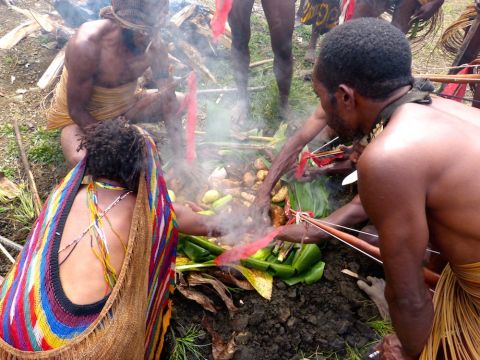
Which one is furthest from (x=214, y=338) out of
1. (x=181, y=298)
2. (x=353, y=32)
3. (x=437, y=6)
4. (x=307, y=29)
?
(x=307, y=29)

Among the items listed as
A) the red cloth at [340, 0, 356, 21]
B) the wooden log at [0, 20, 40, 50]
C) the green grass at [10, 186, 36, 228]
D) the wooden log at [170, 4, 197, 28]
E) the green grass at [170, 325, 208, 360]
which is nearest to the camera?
the green grass at [170, 325, 208, 360]

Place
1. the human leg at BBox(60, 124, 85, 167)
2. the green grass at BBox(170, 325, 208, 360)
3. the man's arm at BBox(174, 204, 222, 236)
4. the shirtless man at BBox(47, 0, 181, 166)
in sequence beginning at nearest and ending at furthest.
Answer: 1. the man's arm at BBox(174, 204, 222, 236)
2. the green grass at BBox(170, 325, 208, 360)
3. the shirtless man at BBox(47, 0, 181, 166)
4. the human leg at BBox(60, 124, 85, 167)

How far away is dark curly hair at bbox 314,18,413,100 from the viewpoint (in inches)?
62.3

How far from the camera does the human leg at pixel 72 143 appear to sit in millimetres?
3629

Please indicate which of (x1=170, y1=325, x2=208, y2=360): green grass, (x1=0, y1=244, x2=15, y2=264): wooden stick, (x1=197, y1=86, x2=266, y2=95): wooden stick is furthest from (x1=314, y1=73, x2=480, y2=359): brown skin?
(x1=197, y1=86, x2=266, y2=95): wooden stick

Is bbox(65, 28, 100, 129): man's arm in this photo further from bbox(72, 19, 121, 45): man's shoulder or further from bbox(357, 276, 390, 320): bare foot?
bbox(357, 276, 390, 320): bare foot

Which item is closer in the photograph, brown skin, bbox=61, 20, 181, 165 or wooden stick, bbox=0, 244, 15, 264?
wooden stick, bbox=0, 244, 15, 264

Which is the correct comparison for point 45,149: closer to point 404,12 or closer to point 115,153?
point 115,153

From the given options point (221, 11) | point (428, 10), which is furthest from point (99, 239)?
point (428, 10)

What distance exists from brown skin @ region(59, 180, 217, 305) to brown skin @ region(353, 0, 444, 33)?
3.87 m

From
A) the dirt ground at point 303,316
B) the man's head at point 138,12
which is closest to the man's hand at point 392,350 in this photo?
the dirt ground at point 303,316

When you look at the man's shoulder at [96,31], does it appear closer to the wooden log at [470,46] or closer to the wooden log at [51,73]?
the wooden log at [51,73]

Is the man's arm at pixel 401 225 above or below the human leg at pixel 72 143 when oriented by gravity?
above

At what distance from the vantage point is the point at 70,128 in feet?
12.5
